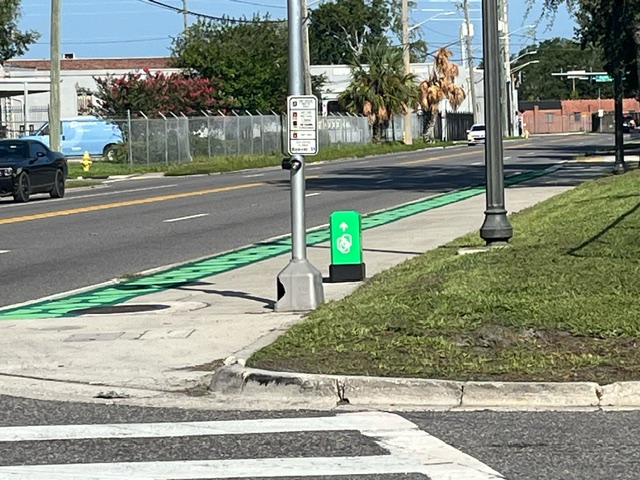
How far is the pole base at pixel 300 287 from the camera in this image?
12.4m

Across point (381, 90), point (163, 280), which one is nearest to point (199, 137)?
point (381, 90)

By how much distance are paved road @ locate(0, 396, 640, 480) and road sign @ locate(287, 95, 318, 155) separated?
4.30 metres

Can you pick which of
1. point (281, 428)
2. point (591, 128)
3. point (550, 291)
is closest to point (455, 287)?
point (550, 291)

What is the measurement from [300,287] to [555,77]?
6551 inches

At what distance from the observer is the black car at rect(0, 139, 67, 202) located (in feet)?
106

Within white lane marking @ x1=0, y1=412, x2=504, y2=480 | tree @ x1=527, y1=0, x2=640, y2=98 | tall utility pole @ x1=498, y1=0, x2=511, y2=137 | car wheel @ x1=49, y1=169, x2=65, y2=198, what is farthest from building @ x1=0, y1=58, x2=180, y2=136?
white lane marking @ x1=0, y1=412, x2=504, y2=480

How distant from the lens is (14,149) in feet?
110

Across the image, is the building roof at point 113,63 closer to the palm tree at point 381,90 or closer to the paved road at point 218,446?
the palm tree at point 381,90

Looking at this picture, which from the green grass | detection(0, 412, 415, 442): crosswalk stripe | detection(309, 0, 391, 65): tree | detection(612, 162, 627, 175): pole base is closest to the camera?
detection(0, 412, 415, 442): crosswalk stripe

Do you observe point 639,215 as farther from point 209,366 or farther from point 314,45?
point 314,45

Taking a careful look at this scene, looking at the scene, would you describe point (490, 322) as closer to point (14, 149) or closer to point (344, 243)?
point (344, 243)

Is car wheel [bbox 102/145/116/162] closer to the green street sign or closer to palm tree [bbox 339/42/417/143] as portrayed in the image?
palm tree [bbox 339/42/417/143]

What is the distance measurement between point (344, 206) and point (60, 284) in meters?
12.9

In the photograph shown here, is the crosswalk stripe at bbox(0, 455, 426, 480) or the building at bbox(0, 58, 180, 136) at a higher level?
the building at bbox(0, 58, 180, 136)
